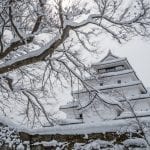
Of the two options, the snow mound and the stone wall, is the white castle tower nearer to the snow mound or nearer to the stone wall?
the stone wall

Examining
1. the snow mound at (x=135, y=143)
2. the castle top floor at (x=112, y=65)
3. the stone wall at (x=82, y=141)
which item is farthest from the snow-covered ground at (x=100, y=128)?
the castle top floor at (x=112, y=65)

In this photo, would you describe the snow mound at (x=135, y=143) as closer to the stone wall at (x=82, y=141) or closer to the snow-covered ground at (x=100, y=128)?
the stone wall at (x=82, y=141)

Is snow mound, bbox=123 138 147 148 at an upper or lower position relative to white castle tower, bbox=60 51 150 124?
lower

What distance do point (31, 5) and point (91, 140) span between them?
16.3ft

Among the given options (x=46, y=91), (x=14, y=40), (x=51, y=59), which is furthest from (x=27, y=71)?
(x=14, y=40)

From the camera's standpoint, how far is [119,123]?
7.12 metres

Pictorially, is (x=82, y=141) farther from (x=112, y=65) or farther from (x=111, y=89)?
(x=112, y=65)

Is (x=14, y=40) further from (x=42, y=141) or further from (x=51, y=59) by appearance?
(x=42, y=141)

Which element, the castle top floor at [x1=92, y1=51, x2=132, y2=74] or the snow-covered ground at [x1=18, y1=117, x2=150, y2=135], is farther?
the castle top floor at [x1=92, y1=51, x2=132, y2=74]

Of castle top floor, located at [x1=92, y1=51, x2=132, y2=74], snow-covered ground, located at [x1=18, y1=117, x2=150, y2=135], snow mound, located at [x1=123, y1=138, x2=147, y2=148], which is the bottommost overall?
snow mound, located at [x1=123, y1=138, x2=147, y2=148]

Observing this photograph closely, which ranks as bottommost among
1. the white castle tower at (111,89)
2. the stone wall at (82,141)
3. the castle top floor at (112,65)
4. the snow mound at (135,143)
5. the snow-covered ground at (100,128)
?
the snow mound at (135,143)

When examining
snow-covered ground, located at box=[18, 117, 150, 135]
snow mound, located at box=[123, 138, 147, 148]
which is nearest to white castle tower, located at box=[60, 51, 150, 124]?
snow-covered ground, located at box=[18, 117, 150, 135]

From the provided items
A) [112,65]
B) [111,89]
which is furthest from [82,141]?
[112,65]

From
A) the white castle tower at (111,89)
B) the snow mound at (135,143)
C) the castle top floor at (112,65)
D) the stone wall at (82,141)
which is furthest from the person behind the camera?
the castle top floor at (112,65)
